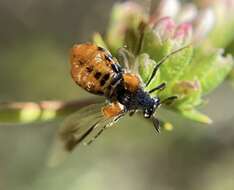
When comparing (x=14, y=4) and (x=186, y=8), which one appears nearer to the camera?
(x=186, y=8)

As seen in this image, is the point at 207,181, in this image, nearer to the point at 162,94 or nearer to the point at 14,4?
the point at 14,4

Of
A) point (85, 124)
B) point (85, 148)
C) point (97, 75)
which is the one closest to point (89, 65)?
point (97, 75)

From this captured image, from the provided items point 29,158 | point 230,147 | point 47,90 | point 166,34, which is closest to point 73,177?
point 29,158

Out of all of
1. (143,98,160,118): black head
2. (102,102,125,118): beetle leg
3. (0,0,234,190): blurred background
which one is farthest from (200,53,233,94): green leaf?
(0,0,234,190): blurred background

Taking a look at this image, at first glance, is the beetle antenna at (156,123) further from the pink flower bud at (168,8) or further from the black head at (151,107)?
the pink flower bud at (168,8)

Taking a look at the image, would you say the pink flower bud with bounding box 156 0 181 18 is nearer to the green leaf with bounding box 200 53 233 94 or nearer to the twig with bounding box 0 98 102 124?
the green leaf with bounding box 200 53 233 94

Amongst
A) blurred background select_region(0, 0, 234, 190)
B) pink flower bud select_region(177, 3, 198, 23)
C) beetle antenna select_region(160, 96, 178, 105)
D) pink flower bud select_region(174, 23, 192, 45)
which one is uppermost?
pink flower bud select_region(174, 23, 192, 45)

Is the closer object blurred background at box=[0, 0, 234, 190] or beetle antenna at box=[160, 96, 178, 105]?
beetle antenna at box=[160, 96, 178, 105]

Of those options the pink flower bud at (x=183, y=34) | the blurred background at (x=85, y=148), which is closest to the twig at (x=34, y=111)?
the pink flower bud at (x=183, y=34)
